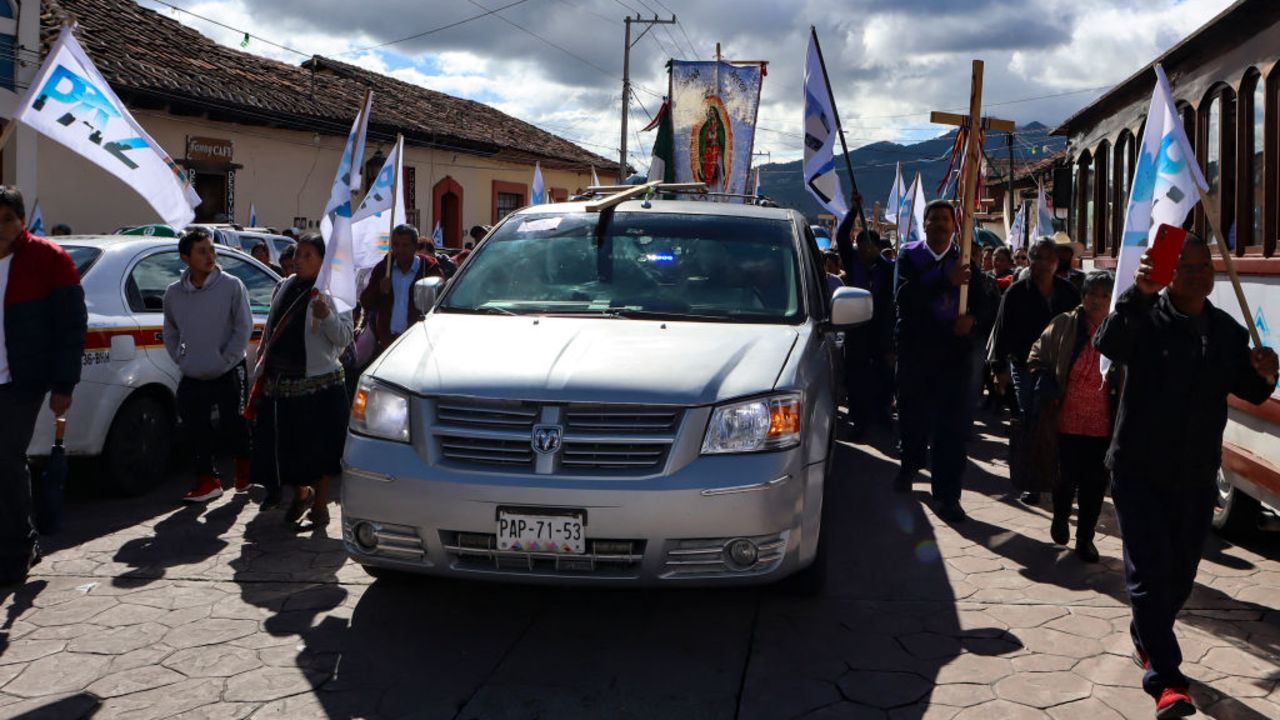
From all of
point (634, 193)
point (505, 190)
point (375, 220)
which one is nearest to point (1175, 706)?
point (634, 193)

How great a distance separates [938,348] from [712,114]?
22.7 ft

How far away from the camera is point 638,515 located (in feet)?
13.7

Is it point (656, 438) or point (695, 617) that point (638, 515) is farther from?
point (695, 617)

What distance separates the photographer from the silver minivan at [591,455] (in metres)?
4.22

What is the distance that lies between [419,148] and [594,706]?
25509 mm

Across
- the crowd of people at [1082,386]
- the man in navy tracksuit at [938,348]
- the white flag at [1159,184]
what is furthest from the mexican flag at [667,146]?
the white flag at [1159,184]

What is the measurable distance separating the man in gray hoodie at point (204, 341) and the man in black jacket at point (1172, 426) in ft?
16.6

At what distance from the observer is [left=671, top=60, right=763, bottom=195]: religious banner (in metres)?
13.3

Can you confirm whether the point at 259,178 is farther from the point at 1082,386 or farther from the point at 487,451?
the point at 487,451

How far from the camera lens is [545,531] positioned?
4219mm

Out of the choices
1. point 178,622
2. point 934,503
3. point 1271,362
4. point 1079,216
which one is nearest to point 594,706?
point 178,622

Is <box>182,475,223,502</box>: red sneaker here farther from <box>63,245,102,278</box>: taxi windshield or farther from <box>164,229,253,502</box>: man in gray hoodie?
<box>63,245,102,278</box>: taxi windshield

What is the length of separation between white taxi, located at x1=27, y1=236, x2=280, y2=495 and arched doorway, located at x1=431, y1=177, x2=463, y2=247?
842 inches

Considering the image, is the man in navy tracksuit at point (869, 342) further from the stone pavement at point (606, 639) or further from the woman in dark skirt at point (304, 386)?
the woman in dark skirt at point (304, 386)
